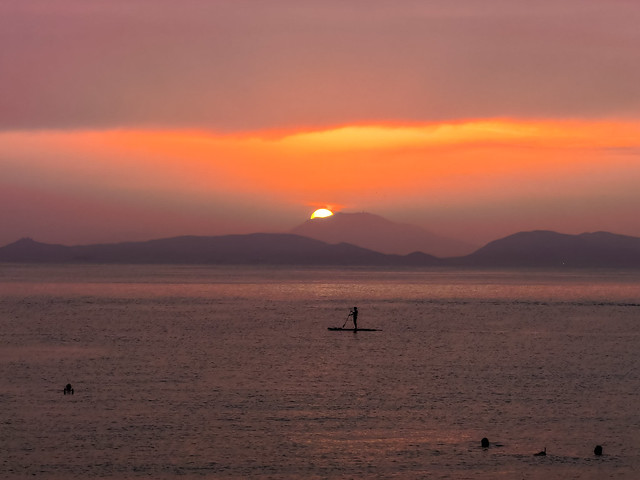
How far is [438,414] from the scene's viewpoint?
5609cm

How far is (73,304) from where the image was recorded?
179875 millimetres

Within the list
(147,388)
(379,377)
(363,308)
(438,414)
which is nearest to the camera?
(438,414)

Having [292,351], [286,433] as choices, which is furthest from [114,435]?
[292,351]

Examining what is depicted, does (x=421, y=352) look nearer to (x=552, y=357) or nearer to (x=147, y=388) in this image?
(x=552, y=357)

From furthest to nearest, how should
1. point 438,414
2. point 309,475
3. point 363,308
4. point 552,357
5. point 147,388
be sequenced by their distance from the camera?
point 363,308 < point 552,357 < point 147,388 < point 438,414 < point 309,475

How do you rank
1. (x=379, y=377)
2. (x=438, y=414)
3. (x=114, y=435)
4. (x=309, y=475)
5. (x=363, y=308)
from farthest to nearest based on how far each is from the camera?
1. (x=363, y=308)
2. (x=379, y=377)
3. (x=438, y=414)
4. (x=114, y=435)
5. (x=309, y=475)

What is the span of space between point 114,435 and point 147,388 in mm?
16655

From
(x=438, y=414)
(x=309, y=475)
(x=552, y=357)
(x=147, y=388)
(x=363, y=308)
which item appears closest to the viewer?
(x=309, y=475)

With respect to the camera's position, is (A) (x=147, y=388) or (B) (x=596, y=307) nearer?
(A) (x=147, y=388)

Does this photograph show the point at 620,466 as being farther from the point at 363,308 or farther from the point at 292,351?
the point at 363,308

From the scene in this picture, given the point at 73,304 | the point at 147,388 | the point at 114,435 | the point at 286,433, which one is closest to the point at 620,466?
the point at 286,433

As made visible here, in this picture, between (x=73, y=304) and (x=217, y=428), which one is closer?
(x=217, y=428)

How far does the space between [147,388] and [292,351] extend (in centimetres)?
2870

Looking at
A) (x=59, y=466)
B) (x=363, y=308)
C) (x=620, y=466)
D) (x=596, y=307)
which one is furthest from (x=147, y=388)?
(x=596, y=307)
